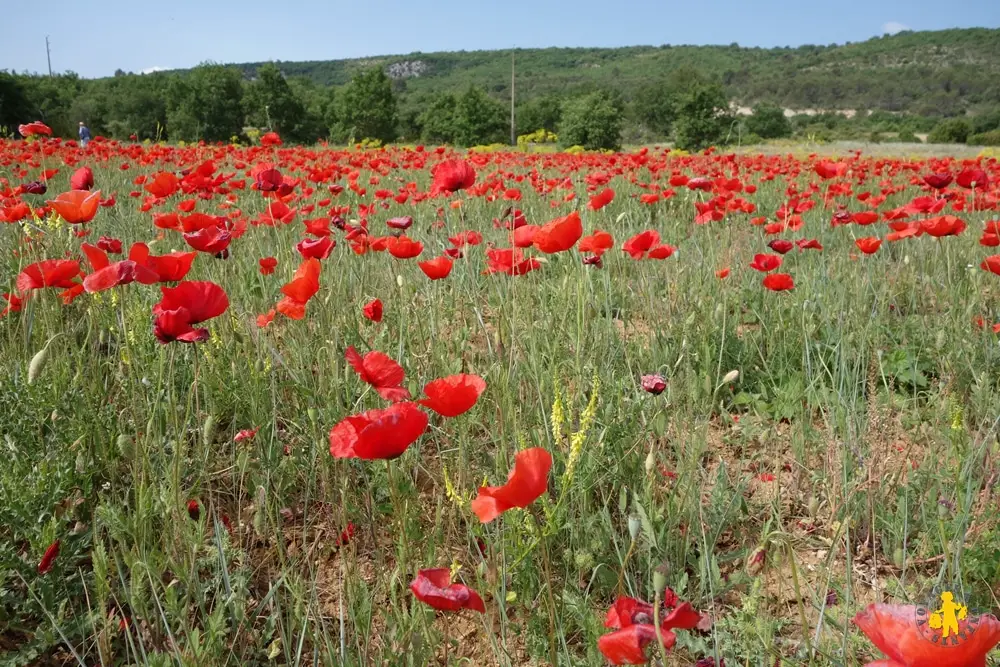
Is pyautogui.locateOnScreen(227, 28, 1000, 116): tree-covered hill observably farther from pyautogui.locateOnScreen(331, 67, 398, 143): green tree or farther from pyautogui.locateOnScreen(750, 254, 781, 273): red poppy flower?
pyautogui.locateOnScreen(750, 254, 781, 273): red poppy flower

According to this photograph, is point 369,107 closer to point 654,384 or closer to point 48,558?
point 654,384

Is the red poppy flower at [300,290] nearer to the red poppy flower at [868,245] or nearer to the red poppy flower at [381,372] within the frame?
the red poppy flower at [381,372]

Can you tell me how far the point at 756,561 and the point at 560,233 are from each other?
84 cm

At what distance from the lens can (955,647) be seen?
479mm

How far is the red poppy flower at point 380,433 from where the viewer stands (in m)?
0.98

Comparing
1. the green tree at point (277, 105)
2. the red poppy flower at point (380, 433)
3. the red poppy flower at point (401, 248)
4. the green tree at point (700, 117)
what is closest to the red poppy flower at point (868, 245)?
the red poppy flower at point (401, 248)

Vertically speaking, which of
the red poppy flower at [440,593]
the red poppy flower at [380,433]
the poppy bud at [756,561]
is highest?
the red poppy flower at [380,433]

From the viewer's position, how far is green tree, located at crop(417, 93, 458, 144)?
42.4 meters

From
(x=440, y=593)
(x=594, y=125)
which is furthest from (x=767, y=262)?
(x=594, y=125)

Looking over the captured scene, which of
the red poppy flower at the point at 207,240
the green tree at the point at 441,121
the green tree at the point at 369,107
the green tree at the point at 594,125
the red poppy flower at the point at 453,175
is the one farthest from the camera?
the green tree at the point at 441,121

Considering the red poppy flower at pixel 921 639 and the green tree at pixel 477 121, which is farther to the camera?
the green tree at pixel 477 121

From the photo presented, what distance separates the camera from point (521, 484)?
0.81 m

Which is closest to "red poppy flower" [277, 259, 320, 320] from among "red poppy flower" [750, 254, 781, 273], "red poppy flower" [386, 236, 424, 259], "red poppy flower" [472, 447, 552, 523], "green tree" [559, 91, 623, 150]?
"red poppy flower" [386, 236, 424, 259]

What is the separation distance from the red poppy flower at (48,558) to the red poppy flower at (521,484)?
92cm
